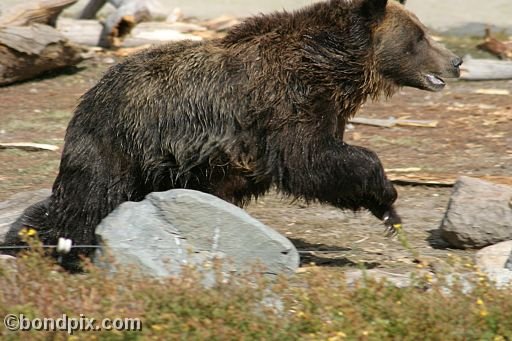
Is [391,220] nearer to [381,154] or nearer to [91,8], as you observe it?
[381,154]

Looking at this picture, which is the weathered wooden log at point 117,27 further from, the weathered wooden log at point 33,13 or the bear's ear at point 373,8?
the bear's ear at point 373,8

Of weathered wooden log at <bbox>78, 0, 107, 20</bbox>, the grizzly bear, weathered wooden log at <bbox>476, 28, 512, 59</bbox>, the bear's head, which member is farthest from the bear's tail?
weathered wooden log at <bbox>78, 0, 107, 20</bbox>

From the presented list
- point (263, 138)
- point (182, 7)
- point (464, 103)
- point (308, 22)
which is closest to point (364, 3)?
point (308, 22)

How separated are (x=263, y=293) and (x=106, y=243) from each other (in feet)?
3.18

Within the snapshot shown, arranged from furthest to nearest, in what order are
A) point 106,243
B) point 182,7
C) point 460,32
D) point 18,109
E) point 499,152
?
point 182,7
point 460,32
point 18,109
point 499,152
point 106,243

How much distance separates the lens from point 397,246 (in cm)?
783

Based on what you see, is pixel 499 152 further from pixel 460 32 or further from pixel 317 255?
pixel 460 32

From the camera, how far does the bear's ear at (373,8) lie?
24.0 ft

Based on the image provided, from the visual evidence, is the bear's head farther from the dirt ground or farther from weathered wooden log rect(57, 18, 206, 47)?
weathered wooden log rect(57, 18, 206, 47)

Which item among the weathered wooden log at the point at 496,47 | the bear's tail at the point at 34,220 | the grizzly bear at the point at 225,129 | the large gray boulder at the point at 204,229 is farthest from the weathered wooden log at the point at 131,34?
the large gray boulder at the point at 204,229

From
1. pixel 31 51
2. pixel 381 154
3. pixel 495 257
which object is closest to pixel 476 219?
pixel 495 257

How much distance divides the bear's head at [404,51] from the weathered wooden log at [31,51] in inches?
249

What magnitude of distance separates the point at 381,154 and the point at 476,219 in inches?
127

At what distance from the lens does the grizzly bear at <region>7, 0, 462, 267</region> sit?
6992mm
